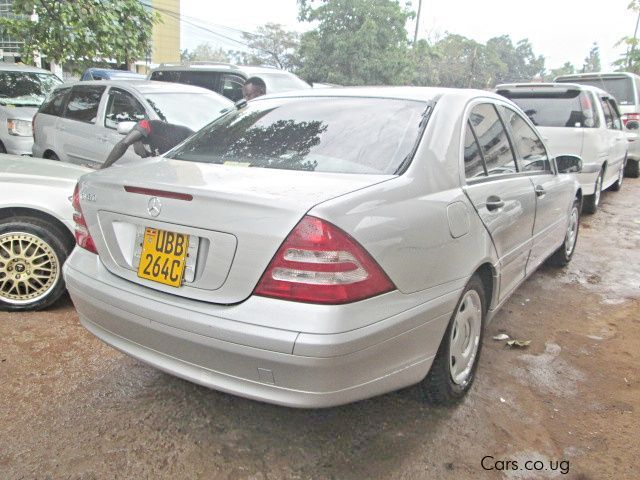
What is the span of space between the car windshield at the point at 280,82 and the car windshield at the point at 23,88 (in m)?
4.04

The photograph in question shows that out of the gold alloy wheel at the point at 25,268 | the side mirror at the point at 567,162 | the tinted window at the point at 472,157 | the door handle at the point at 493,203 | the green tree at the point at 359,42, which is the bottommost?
the gold alloy wheel at the point at 25,268

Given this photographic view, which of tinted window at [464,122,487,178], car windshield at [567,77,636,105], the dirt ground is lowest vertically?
the dirt ground

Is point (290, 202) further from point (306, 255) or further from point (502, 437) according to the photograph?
point (502, 437)

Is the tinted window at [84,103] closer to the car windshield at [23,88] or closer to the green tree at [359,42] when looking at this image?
the car windshield at [23,88]

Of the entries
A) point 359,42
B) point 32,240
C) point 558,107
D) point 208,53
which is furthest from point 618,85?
point 208,53

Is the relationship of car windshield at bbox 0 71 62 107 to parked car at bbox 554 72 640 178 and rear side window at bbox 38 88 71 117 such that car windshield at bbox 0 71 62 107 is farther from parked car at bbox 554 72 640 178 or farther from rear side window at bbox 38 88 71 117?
parked car at bbox 554 72 640 178

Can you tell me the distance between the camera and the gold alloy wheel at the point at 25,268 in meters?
3.50

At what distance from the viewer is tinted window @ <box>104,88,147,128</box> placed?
5.89m

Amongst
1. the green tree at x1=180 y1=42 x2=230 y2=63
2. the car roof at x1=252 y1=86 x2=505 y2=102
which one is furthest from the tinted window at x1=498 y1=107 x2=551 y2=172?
the green tree at x1=180 y1=42 x2=230 y2=63

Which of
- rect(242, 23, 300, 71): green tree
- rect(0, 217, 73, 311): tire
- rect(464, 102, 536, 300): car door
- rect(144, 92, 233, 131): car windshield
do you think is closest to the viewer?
rect(464, 102, 536, 300): car door

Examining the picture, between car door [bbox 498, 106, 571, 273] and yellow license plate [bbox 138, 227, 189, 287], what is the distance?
216cm

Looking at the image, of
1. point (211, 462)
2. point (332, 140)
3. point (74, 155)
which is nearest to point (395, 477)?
point (211, 462)

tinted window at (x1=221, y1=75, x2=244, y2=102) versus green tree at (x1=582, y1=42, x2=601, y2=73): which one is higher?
green tree at (x1=582, y1=42, x2=601, y2=73)

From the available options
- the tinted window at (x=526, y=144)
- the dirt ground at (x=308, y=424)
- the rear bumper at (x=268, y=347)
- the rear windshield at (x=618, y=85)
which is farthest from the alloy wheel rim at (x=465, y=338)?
the rear windshield at (x=618, y=85)
